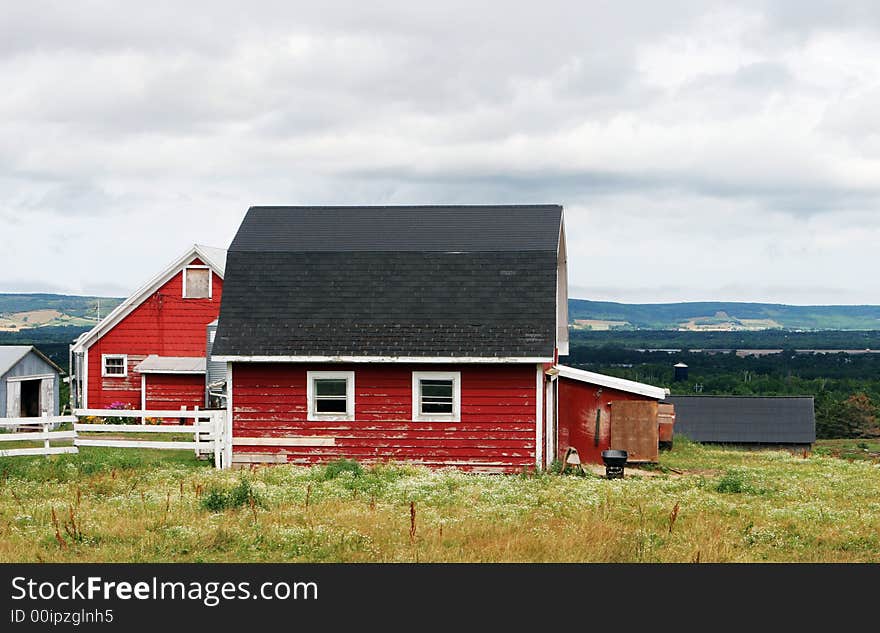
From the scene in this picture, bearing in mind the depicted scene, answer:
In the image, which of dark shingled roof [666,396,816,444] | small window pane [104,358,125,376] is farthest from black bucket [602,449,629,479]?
dark shingled roof [666,396,816,444]

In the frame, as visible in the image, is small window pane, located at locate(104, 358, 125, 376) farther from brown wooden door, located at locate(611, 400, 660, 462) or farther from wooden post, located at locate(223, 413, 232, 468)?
brown wooden door, located at locate(611, 400, 660, 462)

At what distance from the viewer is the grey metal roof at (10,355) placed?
46000 mm

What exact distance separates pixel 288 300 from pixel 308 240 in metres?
2.13

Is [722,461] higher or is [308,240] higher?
[308,240]

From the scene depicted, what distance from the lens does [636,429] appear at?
29875 mm

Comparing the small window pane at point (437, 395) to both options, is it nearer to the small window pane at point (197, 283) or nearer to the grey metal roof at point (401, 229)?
the grey metal roof at point (401, 229)

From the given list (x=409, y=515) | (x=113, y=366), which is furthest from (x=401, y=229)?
(x=113, y=366)

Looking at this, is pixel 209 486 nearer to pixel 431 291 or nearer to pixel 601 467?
pixel 431 291

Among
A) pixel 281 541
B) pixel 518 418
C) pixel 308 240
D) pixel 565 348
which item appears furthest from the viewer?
pixel 565 348

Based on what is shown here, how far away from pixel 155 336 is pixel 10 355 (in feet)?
27.3

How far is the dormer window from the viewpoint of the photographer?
42969mm

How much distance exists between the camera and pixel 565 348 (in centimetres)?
3519
